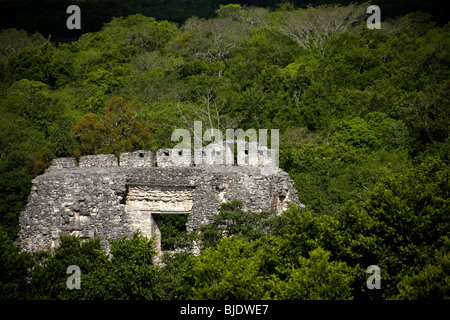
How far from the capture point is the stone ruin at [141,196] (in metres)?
14.9

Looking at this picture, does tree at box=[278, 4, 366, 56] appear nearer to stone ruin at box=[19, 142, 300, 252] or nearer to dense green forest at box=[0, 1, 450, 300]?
dense green forest at box=[0, 1, 450, 300]

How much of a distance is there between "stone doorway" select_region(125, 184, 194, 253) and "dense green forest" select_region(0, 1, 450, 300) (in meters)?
1.13

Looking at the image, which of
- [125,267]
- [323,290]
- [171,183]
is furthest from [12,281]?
[323,290]

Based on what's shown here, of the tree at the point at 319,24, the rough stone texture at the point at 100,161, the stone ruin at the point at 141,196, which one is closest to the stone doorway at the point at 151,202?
the stone ruin at the point at 141,196

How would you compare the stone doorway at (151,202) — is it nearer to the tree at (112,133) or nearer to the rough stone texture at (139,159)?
the rough stone texture at (139,159)

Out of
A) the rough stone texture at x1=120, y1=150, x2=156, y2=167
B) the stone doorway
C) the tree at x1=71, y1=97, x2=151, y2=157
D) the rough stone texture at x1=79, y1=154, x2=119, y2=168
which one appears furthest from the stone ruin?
the tree at x1=71, y1=97, x2=151, y2=157

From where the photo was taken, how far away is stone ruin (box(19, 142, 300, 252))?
48.8ft

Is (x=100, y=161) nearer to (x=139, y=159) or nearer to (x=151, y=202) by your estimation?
(x=139, y=159)

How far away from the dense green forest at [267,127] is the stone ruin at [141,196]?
695mm

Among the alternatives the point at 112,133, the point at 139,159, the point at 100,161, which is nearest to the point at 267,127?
the point at 112,133

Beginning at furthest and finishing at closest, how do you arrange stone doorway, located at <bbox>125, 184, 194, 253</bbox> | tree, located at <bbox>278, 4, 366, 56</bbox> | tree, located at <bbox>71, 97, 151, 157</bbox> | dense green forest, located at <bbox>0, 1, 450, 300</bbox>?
1. tree, located at <bbox>278, 4, 366, 56</bbox>
2. tree, located at <bbox>71, 97, 151, 157</bbox>
3. stone doorway, located at <bbox>125, 184, 194, 253</bbox>
4. dense green forest, located at <bbox>0, 1, 450, 300</bbox>

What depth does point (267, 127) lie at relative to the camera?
30.0 metres
